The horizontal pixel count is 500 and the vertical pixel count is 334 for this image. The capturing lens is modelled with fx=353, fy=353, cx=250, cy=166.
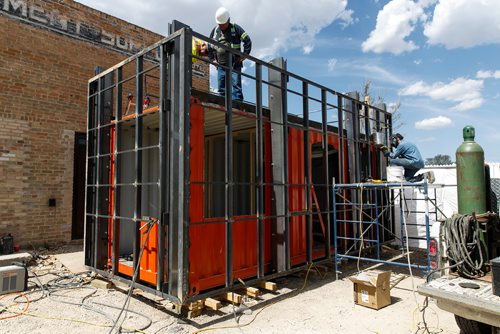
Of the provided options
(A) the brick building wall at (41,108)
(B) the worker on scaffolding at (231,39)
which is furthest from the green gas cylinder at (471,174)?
(A) the brick building wall at (41,108)

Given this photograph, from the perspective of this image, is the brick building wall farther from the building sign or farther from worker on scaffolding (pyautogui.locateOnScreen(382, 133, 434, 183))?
worker on scaffolding (pyautogui.locateOnScreen(382, 133, 434, 183))

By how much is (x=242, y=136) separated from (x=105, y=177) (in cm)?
344

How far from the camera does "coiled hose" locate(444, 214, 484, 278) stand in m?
4.13

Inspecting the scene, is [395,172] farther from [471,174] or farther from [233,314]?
[233,314]

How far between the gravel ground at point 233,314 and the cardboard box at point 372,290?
10 centimetres

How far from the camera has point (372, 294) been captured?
5.59m

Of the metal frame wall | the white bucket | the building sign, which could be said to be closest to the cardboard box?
the metal frame wall

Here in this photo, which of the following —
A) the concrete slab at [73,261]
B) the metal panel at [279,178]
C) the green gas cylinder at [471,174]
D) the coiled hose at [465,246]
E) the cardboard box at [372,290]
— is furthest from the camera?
the concrete slab at [73,261]

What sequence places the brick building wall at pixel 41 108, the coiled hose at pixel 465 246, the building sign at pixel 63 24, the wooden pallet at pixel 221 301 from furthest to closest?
1. the building sign at pixel 63 24
2. the brick building wall at pixel 41 108
3. the wooden pallet at pixel 221 301
4. the coiled hose at pixel 465 246

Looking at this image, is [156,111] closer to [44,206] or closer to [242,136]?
[242,136]

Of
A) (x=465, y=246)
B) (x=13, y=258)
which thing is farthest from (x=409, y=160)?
(x=13, y=258)

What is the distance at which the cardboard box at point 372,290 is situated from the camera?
555 centimetres

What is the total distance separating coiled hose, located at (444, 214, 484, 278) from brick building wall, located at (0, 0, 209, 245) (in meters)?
9.23

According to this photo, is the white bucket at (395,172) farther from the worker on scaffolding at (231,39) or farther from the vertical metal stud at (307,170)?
the worker on scaffolding at (231,39)
